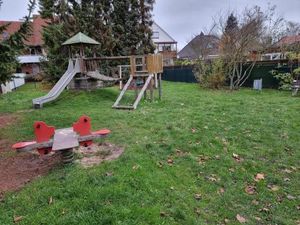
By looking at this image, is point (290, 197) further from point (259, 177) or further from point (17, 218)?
point (17, 218)

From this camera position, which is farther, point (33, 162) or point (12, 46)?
point (12, 46)

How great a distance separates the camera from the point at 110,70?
1886 centimetres

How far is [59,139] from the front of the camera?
4133 mm

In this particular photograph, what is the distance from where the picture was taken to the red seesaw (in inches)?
153

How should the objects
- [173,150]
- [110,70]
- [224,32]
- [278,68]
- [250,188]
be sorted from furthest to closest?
[110,70] → [224,32] → [278,68] → [173,150] → [250,188]

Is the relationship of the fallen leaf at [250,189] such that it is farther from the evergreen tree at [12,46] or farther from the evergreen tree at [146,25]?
the evergreen tree at [146,25]

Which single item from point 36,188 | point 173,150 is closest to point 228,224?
point 173,150

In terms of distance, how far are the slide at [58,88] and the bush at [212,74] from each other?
738 cm

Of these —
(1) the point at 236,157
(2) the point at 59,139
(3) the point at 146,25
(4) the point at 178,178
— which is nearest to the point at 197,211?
(4) the point at 178,178

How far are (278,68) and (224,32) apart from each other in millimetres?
3552

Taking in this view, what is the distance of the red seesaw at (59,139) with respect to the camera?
388 cm

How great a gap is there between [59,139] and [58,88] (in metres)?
6.67

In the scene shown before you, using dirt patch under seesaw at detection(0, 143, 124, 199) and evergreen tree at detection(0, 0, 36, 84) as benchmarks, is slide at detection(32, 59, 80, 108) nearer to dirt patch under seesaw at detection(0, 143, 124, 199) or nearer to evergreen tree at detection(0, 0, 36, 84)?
evergreen tree at detection(0, 0, 36, 84)

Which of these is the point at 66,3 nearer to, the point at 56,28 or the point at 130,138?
the point at 56,28
